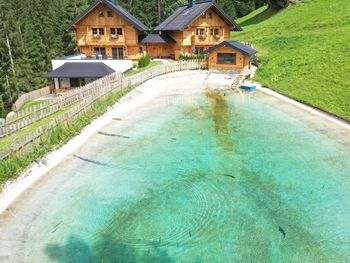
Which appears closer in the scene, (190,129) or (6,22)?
(190,129)

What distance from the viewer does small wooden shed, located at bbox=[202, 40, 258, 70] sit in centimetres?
3609

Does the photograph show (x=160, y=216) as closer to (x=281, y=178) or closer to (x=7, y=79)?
(x=281, y=178)

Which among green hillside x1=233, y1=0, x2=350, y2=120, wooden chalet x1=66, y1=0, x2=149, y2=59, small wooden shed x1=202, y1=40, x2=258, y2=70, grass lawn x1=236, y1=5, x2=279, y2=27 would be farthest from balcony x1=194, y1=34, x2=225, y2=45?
grass lawn x1=236, y1=5, x2=279, y2=27

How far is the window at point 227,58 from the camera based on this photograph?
37.0 meters

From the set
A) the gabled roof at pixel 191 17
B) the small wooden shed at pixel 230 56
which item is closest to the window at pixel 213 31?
the gabled roof at pixel 191 17

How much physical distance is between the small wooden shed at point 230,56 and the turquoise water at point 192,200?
16959 millimetres

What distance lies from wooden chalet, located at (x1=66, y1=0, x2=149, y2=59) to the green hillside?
56.3ft

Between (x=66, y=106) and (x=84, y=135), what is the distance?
21.1 ft

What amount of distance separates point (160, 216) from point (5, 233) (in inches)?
203

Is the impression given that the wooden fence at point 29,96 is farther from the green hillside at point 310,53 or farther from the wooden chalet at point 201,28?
the green hillside at point 310,53

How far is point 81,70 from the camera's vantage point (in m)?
34.2

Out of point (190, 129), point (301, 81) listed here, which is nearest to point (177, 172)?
point (190, 129)

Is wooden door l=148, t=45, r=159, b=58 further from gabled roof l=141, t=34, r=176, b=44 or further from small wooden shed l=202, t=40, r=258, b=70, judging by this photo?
small wooden shed l=202, t=40, r=258, b=70

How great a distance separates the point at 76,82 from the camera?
34500 millimetres
